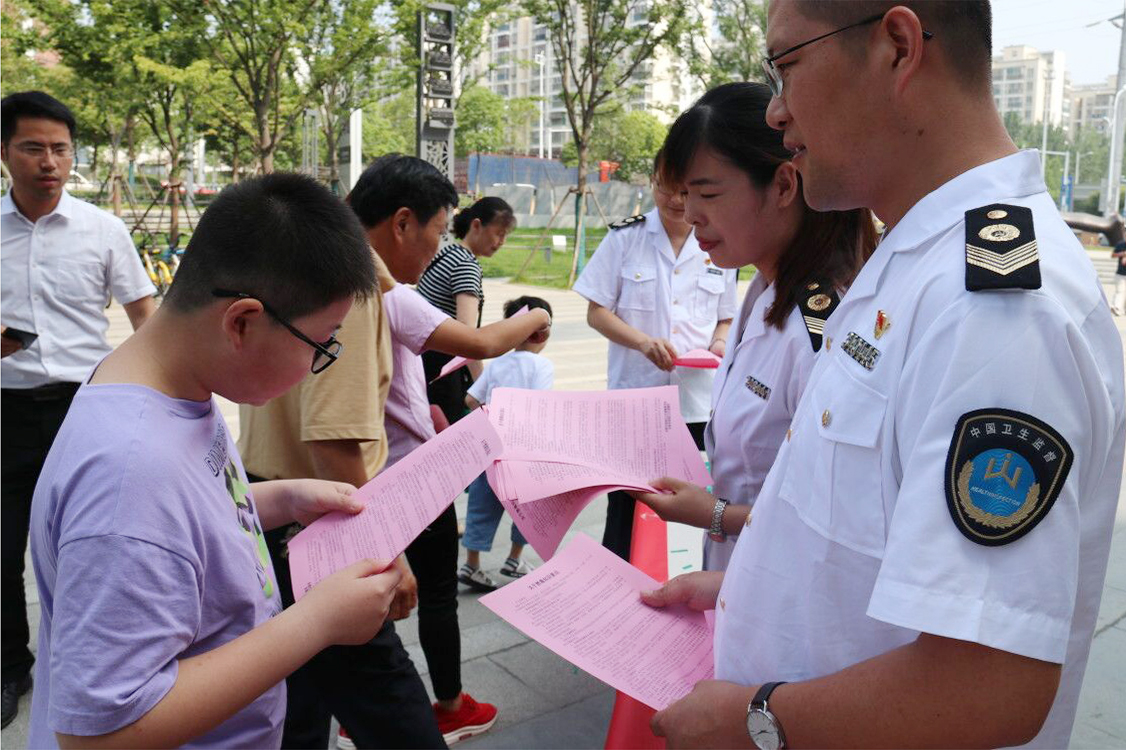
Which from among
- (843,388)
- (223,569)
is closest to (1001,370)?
(843,388)

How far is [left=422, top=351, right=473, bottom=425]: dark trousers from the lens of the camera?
4160 mm

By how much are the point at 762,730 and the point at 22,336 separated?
2.54 metres

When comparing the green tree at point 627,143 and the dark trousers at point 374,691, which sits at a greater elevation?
the green tree at point 627,143

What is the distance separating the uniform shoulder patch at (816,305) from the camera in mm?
1573

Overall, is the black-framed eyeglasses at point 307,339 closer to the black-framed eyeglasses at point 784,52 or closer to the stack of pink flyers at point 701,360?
the black-framed eyeglasses at point 784,52

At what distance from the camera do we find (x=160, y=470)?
42.7 inches

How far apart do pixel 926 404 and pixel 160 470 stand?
828mm

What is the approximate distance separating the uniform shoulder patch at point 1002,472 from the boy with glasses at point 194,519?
829mm

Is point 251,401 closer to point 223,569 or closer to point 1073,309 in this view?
point 223,569

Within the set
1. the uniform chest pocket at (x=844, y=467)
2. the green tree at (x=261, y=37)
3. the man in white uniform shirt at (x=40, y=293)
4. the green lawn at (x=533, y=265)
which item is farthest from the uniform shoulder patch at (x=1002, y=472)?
the green lawn at (x=533, y=265)

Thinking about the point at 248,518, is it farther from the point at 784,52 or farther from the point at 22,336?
the point at 22,336

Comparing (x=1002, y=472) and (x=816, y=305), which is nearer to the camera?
(x=1002, y=472)

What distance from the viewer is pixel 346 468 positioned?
193 cm

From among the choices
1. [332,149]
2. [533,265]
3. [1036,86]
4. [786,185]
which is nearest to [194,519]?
[786,185]
